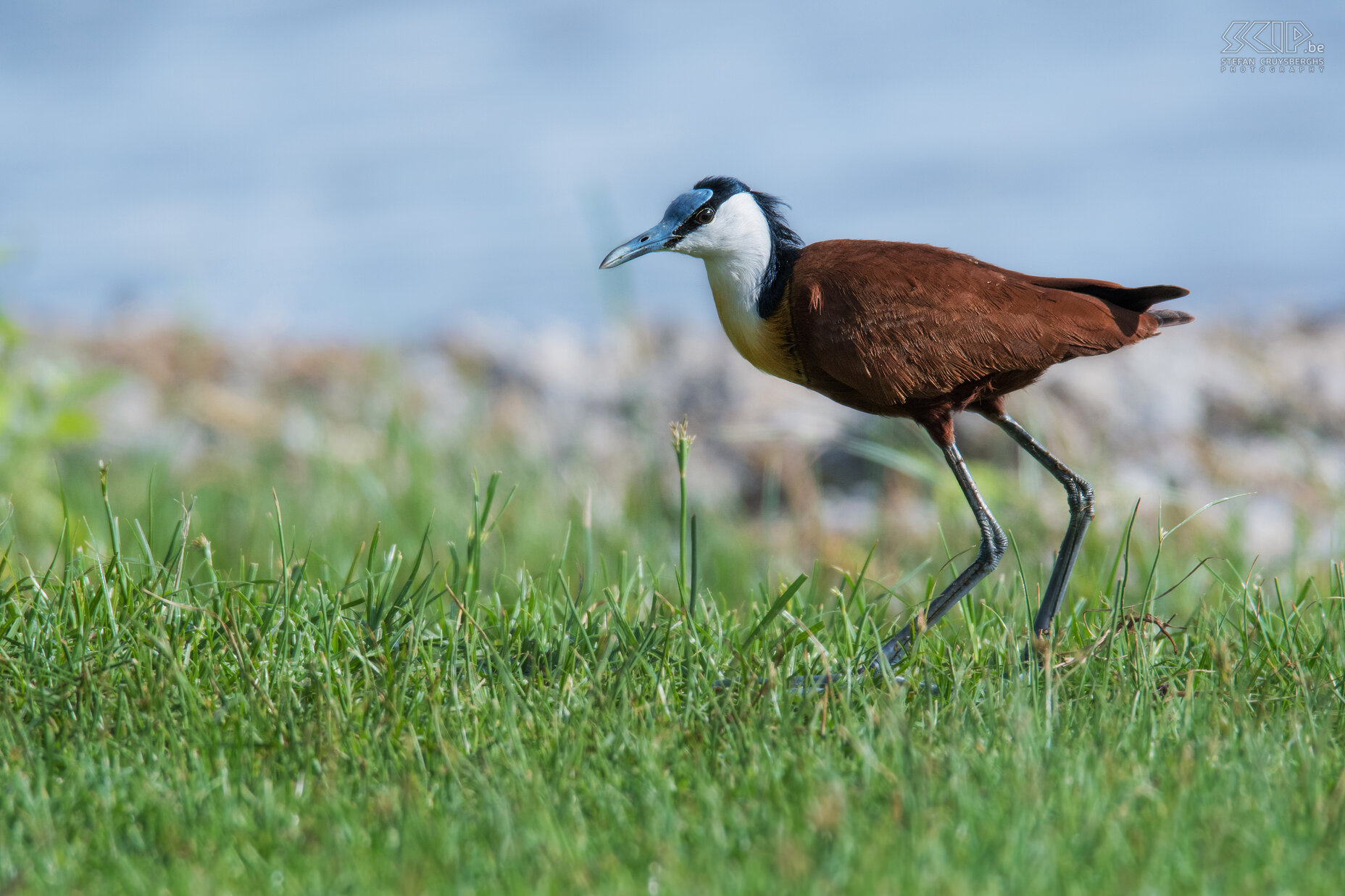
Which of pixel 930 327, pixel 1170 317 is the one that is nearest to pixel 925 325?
pixel 930 327

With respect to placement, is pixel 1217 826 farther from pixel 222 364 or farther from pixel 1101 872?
pixel 222 364

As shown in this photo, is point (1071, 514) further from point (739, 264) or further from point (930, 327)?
point (739, 264)

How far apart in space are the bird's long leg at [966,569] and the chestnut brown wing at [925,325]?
0.24 m

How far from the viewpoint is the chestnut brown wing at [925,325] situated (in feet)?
10.3

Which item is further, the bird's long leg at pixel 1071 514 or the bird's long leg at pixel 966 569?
the bird's long leg at pixel 1071 514

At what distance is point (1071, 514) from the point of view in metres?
3.47

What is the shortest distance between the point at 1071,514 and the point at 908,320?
0.82 metres

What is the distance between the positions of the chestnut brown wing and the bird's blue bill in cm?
35

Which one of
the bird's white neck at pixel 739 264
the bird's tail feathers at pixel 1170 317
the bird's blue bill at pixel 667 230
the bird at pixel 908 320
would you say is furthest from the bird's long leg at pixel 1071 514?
the bird's blue bill at pixel 667 230

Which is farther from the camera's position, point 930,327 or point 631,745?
point 930,327

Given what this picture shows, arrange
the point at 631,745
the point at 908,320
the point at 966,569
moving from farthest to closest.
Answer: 1. the point at 966,569
2. the point at 908,320
3. the point at 631,745

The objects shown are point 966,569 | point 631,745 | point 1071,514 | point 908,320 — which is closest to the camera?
point 631,745

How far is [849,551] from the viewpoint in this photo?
20.6 ft

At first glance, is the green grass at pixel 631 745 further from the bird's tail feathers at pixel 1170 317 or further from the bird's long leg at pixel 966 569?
the bird's tail feathers at pixel 1170 317
